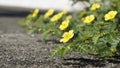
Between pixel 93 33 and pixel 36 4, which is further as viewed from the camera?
pixel 36 4

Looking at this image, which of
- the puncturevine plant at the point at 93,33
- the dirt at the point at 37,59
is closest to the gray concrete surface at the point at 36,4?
the puncturevine plant at the point at 93,33

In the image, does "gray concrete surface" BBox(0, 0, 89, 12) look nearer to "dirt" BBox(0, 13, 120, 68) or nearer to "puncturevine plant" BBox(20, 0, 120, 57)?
"puncturevine plant" BBox(20, 0, 120, 57)

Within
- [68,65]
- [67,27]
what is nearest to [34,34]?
[67,27]

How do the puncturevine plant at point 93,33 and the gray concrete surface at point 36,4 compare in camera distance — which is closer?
the puncturevine plant at point 93,33

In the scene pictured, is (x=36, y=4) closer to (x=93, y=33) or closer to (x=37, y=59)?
(x=93, y=33)

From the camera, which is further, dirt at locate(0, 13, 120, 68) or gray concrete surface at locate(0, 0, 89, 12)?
gray concrete surface at locate(0, 0, 89, 12)

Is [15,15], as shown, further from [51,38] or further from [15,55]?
[15,55]

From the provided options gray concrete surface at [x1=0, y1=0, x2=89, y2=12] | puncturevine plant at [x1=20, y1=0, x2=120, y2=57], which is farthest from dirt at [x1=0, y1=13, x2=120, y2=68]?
gray concrete surface at [x1=0, y1=0, x2=89, y2=12]

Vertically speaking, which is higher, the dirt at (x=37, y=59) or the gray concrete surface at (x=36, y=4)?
the gray concrete surface at (x=36, y=4)

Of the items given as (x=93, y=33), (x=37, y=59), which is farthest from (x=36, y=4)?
(x=37, y=59)

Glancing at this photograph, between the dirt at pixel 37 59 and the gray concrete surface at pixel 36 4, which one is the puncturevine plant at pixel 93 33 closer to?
the dirt at pixel 37 59

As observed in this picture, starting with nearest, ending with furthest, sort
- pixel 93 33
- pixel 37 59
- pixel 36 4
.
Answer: pixel 37 59 < pixel 93 33 < pixel 36 4
